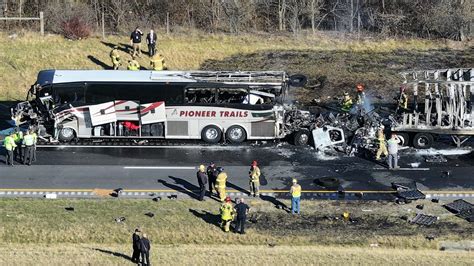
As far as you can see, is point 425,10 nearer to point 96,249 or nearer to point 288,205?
point 288,205

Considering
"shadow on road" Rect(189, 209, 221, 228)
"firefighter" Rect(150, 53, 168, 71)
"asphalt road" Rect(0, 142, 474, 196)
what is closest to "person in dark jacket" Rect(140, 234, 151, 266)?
"shadow on road" Rect(189, 209, 221, 228)

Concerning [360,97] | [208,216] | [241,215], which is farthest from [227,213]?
[360,97]

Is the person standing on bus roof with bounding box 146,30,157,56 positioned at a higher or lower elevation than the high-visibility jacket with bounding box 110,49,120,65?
higher

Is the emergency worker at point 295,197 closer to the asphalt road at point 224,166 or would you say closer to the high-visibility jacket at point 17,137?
the asphalt road at point 224,166

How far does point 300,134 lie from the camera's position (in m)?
34.9

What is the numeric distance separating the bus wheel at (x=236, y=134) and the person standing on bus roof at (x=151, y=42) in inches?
488

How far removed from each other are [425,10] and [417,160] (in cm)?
2134

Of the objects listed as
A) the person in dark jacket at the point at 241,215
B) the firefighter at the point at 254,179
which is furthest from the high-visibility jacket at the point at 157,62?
the person in dark jacket at the point at 241,215

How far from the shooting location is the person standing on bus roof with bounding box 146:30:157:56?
4541 centimetres

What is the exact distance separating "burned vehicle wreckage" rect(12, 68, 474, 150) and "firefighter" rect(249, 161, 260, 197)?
6378 mm

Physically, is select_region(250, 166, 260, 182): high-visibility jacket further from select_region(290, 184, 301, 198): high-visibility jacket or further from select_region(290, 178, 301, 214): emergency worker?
select_region(290, 184, 301, 198): high-visibility jacket

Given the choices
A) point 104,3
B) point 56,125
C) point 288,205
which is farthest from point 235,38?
point 288,205

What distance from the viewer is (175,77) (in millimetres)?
35031

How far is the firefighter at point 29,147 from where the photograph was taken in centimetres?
3180
